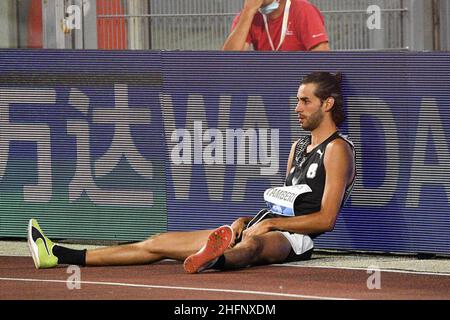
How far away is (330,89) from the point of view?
1099 centimetres

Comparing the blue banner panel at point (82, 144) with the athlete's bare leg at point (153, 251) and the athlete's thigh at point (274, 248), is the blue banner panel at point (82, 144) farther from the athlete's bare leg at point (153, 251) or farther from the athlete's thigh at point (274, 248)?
the athlete's thigh at point (274, 248)

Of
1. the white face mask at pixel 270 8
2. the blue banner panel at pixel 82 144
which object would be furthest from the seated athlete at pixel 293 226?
the white face mask at pixel 270 8

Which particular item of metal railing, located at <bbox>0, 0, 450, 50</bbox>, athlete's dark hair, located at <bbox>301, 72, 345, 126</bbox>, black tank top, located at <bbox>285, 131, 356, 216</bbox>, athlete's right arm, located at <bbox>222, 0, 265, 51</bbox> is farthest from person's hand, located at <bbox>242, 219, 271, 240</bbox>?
metal railing, located at <bbox>0, 0, 450, 50</bbox>

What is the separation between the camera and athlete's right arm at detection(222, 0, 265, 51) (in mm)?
12656

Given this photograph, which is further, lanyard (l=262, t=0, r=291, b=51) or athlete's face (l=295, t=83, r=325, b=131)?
lanyard (l=262, t=0, r=291, b=51)

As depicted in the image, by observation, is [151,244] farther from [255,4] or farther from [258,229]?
[255,4]

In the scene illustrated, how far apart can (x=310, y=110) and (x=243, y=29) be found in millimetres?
2043

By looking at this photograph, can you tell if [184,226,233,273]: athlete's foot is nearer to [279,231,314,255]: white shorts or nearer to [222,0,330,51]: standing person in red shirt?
[279,231,314,255]: white shorts

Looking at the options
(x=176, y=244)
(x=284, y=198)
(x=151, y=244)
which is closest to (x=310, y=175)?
(x=284, y=198)

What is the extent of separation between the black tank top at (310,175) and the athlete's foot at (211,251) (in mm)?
834

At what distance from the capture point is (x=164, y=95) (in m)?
11.9

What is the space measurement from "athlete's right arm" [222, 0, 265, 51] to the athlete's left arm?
2317 mm

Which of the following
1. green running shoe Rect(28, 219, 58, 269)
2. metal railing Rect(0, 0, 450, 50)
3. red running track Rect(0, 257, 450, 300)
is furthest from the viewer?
metal railing Rect(0, 0, 450, 50)

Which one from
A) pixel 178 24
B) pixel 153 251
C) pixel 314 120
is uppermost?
pixel 178 24
